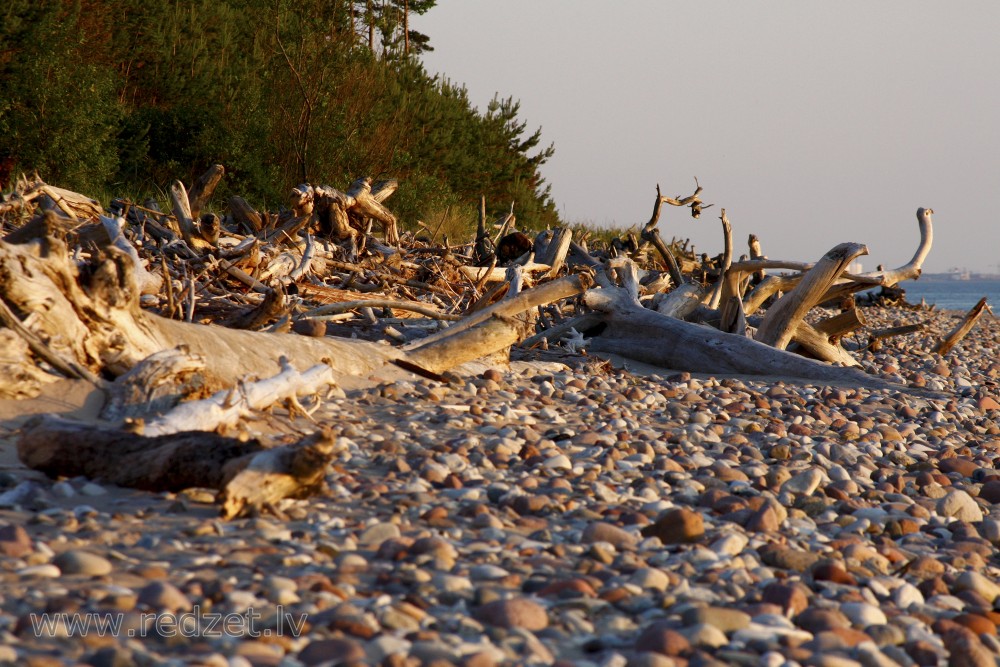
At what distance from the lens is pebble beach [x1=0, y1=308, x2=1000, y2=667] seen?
188cm

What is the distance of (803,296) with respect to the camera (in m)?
7.20

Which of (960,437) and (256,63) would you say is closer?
(960,437)

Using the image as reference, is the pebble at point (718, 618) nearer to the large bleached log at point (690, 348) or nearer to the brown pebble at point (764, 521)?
the brown pebble at point (764, 521)

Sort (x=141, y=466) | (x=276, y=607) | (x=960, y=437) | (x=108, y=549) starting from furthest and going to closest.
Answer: (x=960, y=437) → (x=141, y=466) → (x=108, y=549) → (x=276, y=607)

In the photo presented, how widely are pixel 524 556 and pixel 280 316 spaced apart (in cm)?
363

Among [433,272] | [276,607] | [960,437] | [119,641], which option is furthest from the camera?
[433,272]

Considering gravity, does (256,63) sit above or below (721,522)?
above

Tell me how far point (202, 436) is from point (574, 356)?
15.1 ft

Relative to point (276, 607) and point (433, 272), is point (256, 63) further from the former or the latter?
point (276, 607)

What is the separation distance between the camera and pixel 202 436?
2885mm

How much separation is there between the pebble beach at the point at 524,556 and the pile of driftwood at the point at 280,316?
0.17m

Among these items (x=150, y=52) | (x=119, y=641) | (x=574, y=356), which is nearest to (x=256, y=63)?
(x=150, y=52)

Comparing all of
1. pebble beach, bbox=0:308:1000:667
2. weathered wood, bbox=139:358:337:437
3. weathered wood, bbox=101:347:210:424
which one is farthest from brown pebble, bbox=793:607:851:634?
weathered wood, bbox=101:347:210:424

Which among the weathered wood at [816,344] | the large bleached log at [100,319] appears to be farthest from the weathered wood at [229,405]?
the weathered wood at [816,344]
